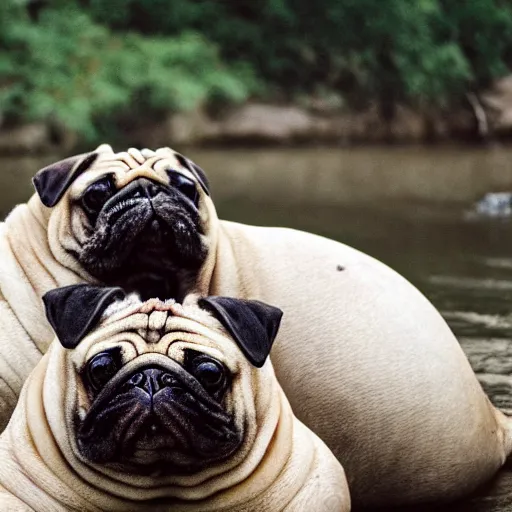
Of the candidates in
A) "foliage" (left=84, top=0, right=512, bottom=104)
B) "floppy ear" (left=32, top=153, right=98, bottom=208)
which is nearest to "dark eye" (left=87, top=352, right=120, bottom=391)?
"floppy ear" (left=32, top=153, right=98, bottom=208)

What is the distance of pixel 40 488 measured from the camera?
2729 mm

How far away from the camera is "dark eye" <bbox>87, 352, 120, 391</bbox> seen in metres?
2.64

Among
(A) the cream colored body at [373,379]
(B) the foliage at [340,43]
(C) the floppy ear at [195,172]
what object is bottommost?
(B) the foliage at [340,43]

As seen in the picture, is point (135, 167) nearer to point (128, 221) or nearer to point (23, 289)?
point (128, 221)

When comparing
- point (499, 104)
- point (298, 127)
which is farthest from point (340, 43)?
point (499, 104)

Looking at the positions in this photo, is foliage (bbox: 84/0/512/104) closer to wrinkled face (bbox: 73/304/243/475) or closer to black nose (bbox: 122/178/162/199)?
black nose (bbox: 122/178/162/199)

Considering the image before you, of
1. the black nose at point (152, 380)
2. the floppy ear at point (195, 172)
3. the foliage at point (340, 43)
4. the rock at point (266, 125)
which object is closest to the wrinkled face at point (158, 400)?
the black nose at point (152, 380)

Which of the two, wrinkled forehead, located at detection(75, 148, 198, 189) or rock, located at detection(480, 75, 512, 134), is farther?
rock, located at detection(480, 75, 512, 134)

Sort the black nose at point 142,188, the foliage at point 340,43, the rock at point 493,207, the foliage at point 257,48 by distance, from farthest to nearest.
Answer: the foliage at point 340,43, the foliage at point 257,48, the rock at point 493,207, the black nose at point 142,188

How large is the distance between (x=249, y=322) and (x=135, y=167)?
1046mm

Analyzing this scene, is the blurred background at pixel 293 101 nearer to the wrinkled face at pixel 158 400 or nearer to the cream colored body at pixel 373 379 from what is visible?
the cream colored body at pixel 373 379

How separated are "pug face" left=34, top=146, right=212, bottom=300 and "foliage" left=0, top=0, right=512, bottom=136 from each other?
11.9 meters

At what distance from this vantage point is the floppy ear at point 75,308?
8.94 ft

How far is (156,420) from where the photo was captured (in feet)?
8.31
